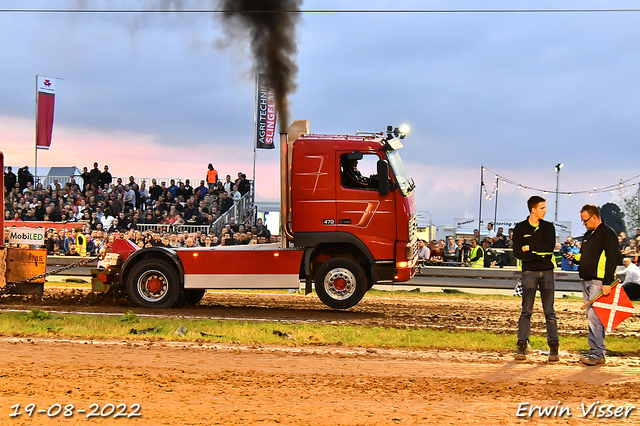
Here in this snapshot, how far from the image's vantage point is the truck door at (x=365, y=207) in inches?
509

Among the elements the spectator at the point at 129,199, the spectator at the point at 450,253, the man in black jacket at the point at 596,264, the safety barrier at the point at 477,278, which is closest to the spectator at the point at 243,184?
the spectator at the point at 129,199

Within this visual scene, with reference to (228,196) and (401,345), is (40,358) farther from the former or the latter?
(228,196)

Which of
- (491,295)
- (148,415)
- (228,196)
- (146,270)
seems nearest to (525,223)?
(148,415)

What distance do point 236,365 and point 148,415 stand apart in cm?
233

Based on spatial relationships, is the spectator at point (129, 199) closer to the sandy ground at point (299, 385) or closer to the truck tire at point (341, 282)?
the truck tire at point (341, 282)

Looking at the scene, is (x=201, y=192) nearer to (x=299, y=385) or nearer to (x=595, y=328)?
(x=595, y=328)

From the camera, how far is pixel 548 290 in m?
8.97

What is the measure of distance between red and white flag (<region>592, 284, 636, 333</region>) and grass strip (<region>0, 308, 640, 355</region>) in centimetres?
126

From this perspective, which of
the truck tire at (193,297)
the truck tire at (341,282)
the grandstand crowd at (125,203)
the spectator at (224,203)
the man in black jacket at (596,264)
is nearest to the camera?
the man in black jacket at (596,264)

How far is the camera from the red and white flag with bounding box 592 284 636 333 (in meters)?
8.69

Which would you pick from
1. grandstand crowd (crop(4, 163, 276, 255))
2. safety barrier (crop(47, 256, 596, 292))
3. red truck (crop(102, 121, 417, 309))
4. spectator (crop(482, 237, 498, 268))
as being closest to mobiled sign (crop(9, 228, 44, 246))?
red truck (crop(102, 121, 417, 309))

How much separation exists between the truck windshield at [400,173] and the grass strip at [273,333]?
3.02 metres

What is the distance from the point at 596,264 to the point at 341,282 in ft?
17.7

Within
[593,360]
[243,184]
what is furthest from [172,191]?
[593,360]
